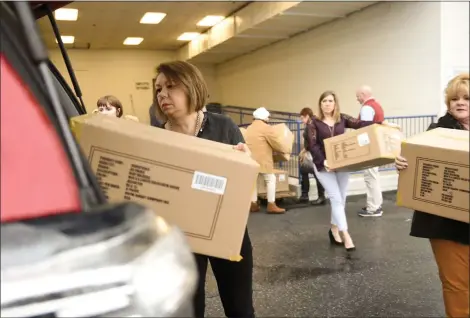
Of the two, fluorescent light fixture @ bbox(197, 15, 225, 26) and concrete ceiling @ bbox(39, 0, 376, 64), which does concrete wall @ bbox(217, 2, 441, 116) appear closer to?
concrete ceiling @ bbox(39, 0, 376, 64)

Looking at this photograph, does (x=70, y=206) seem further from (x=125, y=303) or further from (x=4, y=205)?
(x=125, y=303)

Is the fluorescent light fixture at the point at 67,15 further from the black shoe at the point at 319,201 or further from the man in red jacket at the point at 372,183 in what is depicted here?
the man in red jacket at the point at 372,183

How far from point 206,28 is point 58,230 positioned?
1482 centimetres

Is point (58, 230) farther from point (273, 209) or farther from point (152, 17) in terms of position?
point (152, 17)

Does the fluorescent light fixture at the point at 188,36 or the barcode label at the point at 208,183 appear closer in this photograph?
the barcode label at the point at 208,183

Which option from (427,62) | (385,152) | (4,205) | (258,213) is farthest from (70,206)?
(427,62)

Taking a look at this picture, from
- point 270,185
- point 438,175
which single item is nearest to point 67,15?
point 270,185

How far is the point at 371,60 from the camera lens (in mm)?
10586

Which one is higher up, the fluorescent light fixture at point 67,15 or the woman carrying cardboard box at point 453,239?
the fluorescent light fixture at point 67,15

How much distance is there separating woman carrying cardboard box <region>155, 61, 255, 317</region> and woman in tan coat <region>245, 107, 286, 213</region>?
4490 mm

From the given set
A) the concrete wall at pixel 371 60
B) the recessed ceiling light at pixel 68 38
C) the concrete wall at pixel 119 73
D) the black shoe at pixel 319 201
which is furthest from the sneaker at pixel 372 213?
the concrete wall at pixel 119 73

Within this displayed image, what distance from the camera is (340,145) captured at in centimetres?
409

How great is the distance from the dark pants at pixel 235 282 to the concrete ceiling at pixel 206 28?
7.76 metres

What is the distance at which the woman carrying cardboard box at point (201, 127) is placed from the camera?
2.29m
